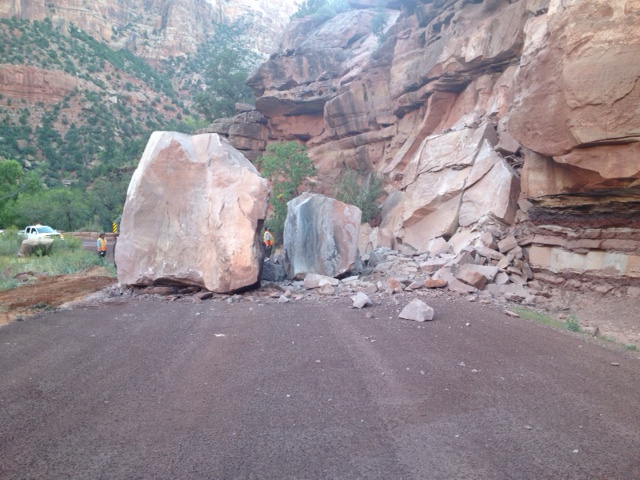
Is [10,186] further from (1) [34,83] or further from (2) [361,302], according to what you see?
(2) [361,302]

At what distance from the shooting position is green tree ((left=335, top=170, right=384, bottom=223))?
2330 cm

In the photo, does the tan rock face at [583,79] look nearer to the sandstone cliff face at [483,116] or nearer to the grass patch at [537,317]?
the sandstone cliff face at [483,116]

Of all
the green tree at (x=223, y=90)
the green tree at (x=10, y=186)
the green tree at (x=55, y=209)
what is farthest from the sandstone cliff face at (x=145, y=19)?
the green tree at (x=10, y=186)

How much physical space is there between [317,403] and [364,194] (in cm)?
2045

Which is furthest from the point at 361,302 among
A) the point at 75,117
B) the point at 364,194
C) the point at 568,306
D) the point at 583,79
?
the point at 75,117

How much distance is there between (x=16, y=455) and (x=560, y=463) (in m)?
3.37

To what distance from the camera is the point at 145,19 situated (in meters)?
78.7

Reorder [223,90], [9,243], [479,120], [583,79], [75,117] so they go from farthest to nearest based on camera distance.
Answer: [75,117] < [223,90] < [9,243] < [479,120] < [583,79]

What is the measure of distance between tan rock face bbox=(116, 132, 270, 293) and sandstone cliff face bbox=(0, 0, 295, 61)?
67.2m

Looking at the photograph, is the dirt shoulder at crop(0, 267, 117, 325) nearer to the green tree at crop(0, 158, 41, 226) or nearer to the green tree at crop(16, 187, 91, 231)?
the green tree at crop(0, 158, 41, 226)

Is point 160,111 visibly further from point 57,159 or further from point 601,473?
point 601,473

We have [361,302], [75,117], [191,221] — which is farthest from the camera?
[75,117]

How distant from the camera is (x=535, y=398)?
12.3 ft

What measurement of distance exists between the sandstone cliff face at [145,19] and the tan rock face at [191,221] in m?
67.2
